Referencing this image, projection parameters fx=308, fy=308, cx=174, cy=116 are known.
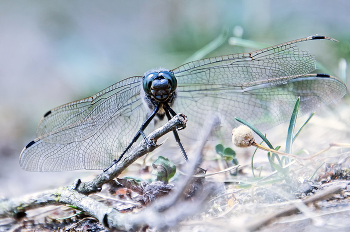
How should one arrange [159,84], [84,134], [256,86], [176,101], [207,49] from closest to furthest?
1. [159,84]
2. [84,134]
3. [256,86]
4. [176,101]
5. [207,49]

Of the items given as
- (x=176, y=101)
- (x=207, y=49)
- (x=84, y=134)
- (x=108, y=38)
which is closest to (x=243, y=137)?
(x=176, y=101)

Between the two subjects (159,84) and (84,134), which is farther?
(84,134)

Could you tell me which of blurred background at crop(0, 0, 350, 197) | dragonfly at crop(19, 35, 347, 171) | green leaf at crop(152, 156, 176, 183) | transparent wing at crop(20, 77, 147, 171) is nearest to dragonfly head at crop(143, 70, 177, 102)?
dragonfly at crop(19, 35, 347, 171)

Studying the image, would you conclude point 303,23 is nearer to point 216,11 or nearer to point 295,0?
point 295,0

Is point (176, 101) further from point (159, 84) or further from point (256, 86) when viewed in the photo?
point (256, 86)

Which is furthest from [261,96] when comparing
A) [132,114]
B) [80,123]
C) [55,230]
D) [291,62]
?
[55,230]

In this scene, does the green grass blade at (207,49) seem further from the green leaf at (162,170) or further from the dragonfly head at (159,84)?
the green leaf at (162,170)

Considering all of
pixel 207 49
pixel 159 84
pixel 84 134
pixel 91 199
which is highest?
pixel 207 49
